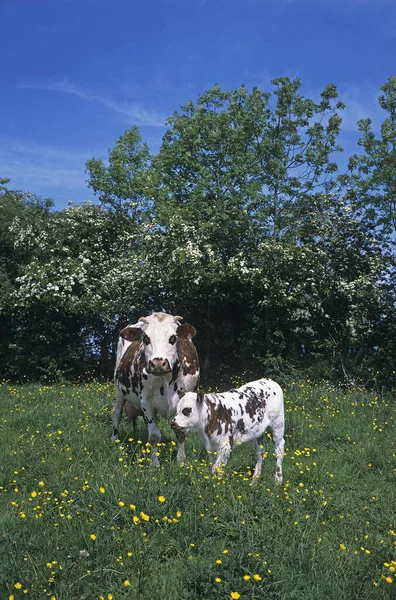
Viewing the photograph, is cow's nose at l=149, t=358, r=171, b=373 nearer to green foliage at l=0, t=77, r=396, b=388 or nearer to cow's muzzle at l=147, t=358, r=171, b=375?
cow's muzzle at l=147, t=358, r=171, b=375

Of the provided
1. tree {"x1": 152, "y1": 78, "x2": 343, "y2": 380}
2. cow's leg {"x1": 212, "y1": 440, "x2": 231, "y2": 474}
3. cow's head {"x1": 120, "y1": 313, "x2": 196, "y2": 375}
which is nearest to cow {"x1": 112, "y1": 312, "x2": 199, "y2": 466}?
cow's head {"x1": 120, "y1": 313, "x2": 196, "y2": 375}

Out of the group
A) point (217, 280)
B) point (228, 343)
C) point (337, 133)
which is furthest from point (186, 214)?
point (337, 133)

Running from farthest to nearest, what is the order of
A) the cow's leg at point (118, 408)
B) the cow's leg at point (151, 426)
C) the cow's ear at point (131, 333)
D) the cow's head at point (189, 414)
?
the cow's leg at point (118, 408), the cow's ear at point (131, 333), the cow's leg at point (151, 426), the cow's head at point (189, 414)

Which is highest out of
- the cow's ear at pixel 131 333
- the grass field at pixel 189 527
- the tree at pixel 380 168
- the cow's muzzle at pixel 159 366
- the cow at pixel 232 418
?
the tree at pixel 380 168

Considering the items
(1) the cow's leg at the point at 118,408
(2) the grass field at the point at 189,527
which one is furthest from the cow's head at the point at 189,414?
(1) the cow's leg at the point at 118,408

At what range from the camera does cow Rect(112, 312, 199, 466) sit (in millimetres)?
7598

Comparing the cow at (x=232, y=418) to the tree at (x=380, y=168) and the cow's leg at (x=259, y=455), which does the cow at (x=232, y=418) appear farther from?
the tree at (x=380, y=168)

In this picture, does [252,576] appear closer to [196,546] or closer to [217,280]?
[196,546]

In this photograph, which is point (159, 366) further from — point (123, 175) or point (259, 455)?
point (123, 175)

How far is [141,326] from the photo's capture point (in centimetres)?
812

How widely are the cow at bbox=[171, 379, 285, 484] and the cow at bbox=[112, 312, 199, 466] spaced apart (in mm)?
507

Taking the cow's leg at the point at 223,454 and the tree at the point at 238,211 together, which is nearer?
the cow's leg at the point at 223,454

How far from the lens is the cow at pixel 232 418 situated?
6914 mm

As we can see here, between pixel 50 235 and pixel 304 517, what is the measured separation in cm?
1936
